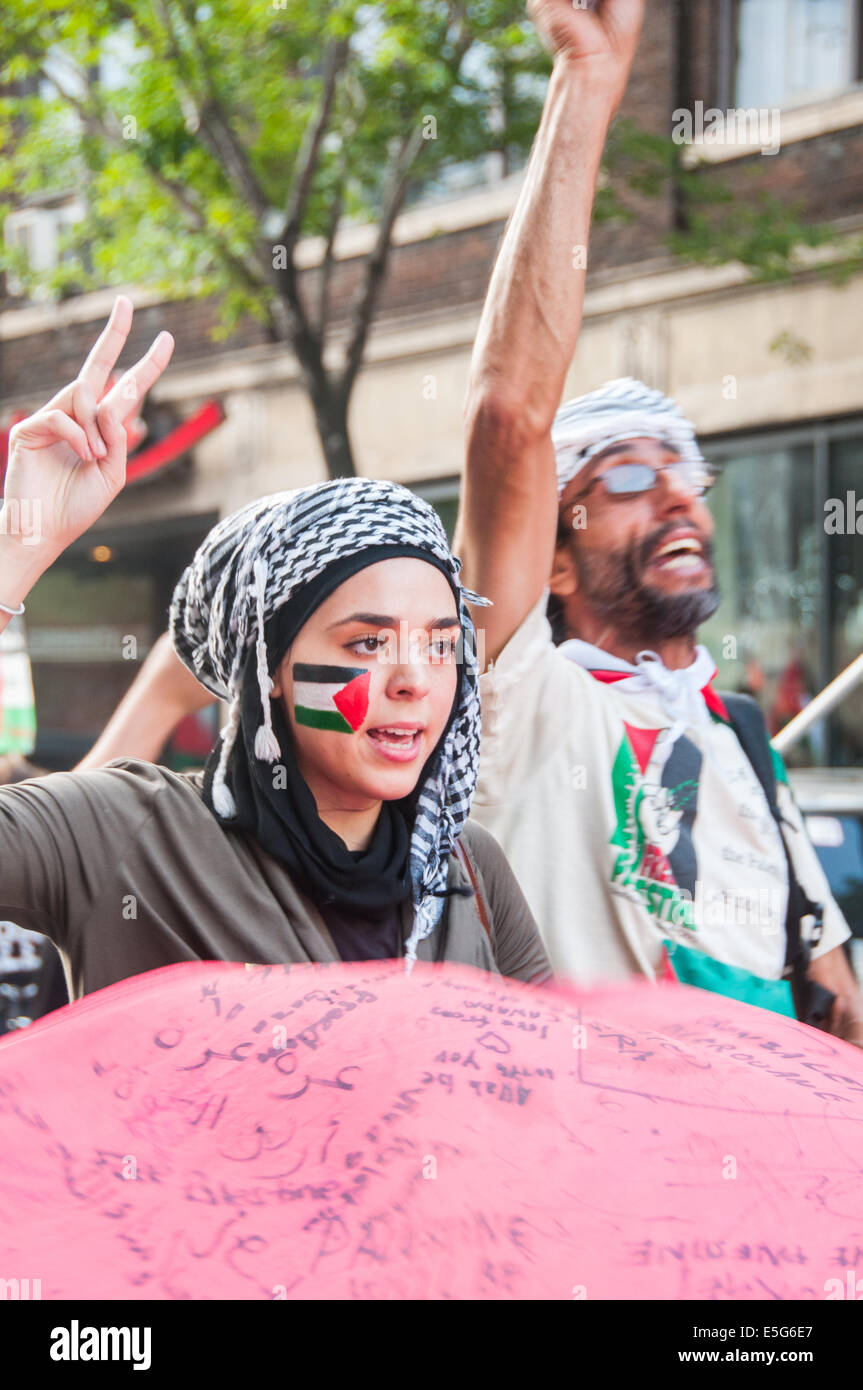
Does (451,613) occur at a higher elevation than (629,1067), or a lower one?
higher

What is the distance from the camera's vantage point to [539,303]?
5.90 ft

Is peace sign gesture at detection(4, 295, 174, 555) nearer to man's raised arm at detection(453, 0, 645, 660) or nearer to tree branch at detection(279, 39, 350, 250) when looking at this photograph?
man's raised arm at detection(453, 0, 645, 660)

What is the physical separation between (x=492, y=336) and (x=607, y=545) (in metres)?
0.39

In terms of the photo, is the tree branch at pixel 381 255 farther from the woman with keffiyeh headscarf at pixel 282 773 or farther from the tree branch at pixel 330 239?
the woman with keffiyeh headscarf at pixel 282 773

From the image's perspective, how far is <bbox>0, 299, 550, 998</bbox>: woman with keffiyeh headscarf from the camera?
4.81 feet

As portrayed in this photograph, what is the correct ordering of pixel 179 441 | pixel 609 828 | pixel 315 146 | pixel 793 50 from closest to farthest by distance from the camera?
1. pixel 609 828
2. pixel 315 146
3. pixel 793 50
4. pixel 179 441

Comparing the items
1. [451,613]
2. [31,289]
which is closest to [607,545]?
[451,613]

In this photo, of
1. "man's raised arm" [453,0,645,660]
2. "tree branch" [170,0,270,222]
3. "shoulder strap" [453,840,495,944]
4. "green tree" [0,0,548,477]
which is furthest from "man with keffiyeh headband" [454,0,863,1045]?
"tree branch" [170,0,270,222]

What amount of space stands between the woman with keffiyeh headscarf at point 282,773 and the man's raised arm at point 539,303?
267 millimetres

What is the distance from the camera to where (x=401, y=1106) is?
1073 millimetres

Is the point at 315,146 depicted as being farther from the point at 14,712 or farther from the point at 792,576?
the point at 14,712

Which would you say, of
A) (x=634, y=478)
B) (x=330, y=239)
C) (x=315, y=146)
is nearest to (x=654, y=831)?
(x=634, y=478)

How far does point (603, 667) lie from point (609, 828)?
0.87ft
